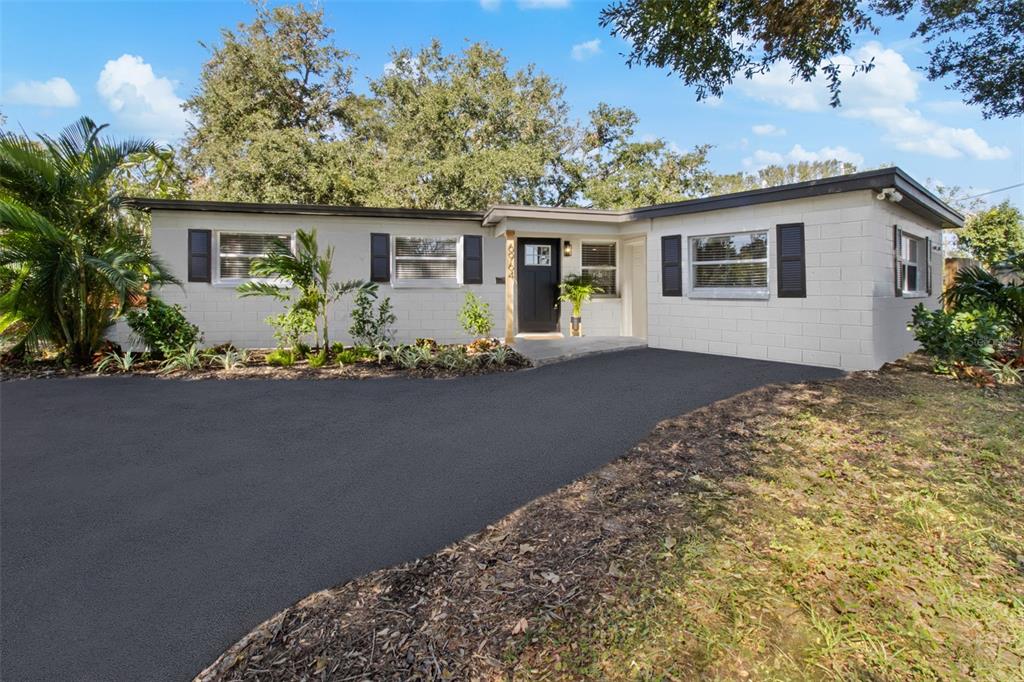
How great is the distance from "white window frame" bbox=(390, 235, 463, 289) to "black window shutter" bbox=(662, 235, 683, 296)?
3.80 meters

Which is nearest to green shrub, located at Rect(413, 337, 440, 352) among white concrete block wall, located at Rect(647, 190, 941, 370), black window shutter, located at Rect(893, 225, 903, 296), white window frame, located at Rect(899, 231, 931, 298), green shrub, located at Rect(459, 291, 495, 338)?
green shrub, located at Rect(459, 291, 495, 338)

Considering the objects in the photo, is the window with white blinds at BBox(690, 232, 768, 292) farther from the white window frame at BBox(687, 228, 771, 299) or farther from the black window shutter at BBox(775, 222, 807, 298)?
the black window shutter at BBox(775, 222, 807, 298)

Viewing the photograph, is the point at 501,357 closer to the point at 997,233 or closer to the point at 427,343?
the point at 427,343

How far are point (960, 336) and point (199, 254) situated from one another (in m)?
11.5

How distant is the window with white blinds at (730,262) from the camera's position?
8469 millimetres

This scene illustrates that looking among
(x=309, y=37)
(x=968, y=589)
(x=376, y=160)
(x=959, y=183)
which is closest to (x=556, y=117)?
(x=376, y=160)

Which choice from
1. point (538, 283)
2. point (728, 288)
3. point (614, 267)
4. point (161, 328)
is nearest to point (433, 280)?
point (538, 283)

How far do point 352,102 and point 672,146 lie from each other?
11507 mm

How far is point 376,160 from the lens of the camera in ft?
59.7

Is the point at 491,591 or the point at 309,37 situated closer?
the point at 491,591

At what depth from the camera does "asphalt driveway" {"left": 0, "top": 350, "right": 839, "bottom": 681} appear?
2311 mm

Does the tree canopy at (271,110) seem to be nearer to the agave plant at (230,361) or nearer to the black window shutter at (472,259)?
the black window shutter at (472,259)

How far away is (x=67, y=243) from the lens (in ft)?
25.8

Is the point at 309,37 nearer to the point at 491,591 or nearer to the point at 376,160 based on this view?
the point at 376,160
